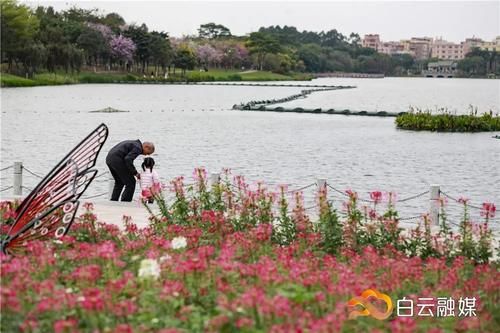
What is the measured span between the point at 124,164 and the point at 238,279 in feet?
28.8

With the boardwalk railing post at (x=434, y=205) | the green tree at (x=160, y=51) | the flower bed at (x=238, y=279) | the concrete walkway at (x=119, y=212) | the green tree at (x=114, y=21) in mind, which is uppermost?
the green tree at (x=114, y=21)

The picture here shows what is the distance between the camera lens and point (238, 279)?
7121 mm

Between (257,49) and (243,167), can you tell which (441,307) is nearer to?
(243,167)

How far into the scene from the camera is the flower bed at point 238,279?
6.05m

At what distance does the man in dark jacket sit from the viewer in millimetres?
15414

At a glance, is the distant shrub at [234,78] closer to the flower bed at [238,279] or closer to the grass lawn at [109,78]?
the grass lawn at [109,78]

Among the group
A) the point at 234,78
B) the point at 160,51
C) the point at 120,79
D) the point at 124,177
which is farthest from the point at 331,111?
the point at 234,78

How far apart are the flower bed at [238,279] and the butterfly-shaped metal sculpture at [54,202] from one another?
0.40 metres

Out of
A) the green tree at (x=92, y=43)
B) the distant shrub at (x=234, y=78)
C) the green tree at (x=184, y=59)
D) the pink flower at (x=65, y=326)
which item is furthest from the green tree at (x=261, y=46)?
the pink flower at (x=65, y=326)

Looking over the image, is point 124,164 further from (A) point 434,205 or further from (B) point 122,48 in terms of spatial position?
(B) point 122,48

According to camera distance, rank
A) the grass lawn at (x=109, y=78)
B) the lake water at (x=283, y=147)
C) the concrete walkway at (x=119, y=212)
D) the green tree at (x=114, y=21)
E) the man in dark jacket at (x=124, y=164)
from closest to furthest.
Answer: the concrete walkway at (x=119, y=212), the man in dark jacket at (x=124, y=164), the lake water at (x=283, y=147), the grass lawn at (x=109, y=78), the green tree at (x=114, y=21)

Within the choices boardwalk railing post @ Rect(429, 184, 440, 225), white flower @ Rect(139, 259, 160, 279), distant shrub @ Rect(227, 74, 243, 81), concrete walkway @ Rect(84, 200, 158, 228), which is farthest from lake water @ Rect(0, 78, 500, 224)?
distant shrub @ Rect(227, 74, 243, 81)

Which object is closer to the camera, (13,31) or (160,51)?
(13,31)

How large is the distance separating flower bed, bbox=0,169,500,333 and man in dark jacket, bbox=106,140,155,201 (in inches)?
185
